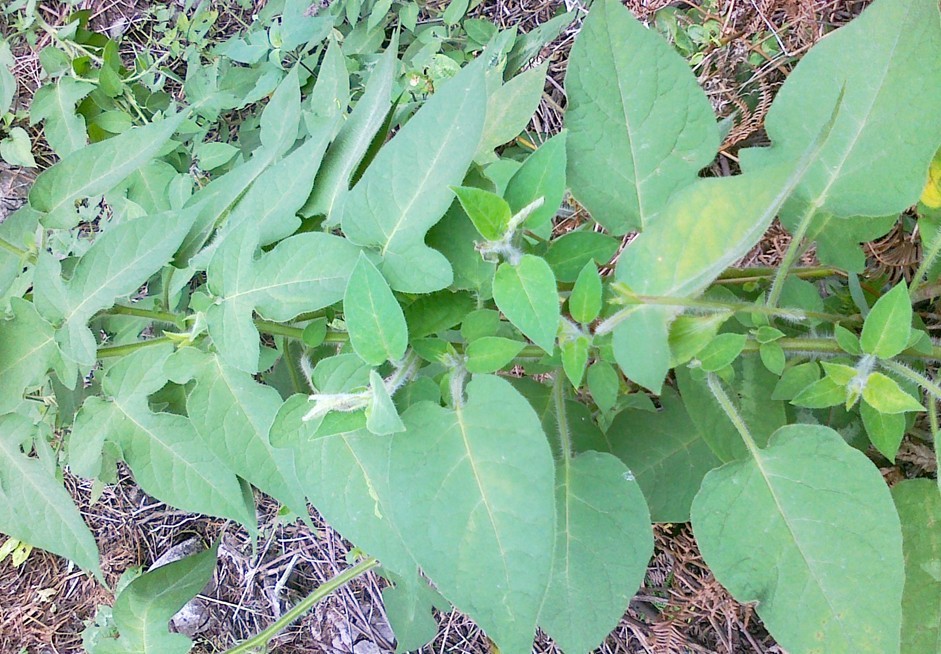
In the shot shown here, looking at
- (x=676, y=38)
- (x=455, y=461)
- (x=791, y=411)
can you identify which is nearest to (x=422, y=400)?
(x=455, y=461)

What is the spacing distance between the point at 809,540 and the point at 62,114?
198 cm

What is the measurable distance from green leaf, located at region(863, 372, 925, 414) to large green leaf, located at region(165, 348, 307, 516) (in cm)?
86

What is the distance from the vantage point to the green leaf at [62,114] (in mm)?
1764

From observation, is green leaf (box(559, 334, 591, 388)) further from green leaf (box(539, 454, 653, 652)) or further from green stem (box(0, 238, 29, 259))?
green stem (box(0, 238, 29, 259))

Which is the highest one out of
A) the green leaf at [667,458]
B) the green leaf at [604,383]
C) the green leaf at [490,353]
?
the green leaf at [490,353]

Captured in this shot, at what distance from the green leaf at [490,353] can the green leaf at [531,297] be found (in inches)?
4.4

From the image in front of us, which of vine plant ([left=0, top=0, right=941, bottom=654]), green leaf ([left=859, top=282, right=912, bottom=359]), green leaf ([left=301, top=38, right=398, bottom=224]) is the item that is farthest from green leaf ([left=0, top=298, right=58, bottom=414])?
green leaf ([left=859, top=282, right=912, bottom=359])

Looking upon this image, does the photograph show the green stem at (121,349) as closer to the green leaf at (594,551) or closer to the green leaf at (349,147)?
the green leaf at (349,147)

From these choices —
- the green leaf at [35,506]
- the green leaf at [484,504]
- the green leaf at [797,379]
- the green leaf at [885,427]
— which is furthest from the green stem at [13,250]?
the green leaf at [885,427]

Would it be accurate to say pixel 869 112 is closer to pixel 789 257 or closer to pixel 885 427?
pixel 789 257

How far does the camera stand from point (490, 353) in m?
1.02

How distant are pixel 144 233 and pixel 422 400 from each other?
508mm

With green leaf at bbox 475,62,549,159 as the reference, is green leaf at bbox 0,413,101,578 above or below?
below

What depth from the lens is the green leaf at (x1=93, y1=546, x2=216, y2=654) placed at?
1537 mm
